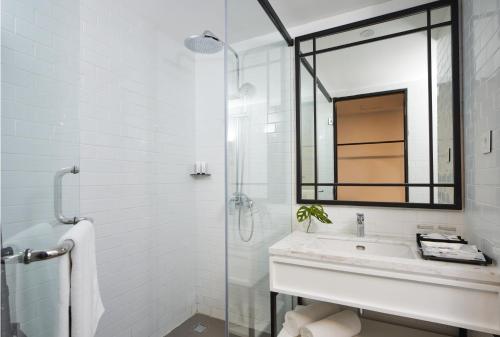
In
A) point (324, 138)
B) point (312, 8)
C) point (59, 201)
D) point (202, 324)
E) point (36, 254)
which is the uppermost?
point (312, 8)

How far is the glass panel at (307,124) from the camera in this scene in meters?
2.06

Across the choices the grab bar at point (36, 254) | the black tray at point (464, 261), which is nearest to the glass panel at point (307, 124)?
the black tray at point (464, 261)

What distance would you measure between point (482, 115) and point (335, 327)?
4.27 feet

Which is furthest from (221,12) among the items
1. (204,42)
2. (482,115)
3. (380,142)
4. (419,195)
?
(419,195)

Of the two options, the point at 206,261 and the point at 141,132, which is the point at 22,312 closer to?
the point at 141,132

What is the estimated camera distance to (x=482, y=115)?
4.13 feet

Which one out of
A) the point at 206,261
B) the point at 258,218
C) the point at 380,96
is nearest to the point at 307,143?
the point at 380,96

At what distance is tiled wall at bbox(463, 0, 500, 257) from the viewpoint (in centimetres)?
109

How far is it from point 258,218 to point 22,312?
44.6 inches

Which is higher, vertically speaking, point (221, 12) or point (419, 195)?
point (221, 12)

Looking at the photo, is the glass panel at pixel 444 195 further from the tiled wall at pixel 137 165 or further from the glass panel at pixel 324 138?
the tiled wall at pixel 137 165

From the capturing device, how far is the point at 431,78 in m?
1.71

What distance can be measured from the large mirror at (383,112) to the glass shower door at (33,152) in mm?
1564

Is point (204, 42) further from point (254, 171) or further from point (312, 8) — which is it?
point (254, 171)
